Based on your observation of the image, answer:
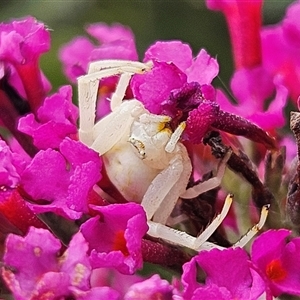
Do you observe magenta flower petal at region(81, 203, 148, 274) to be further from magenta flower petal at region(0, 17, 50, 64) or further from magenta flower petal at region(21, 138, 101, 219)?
magenta flower petal at region(0, 17, 50, 64)

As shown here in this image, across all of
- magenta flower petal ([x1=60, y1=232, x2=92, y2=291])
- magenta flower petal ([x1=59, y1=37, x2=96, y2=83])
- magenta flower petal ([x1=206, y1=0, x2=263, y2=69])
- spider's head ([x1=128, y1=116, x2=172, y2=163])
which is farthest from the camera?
magenta flower petal ([x1=59, y1=37, x2=96, y2=83])

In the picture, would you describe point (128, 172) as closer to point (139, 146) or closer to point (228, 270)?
point (139, 146)

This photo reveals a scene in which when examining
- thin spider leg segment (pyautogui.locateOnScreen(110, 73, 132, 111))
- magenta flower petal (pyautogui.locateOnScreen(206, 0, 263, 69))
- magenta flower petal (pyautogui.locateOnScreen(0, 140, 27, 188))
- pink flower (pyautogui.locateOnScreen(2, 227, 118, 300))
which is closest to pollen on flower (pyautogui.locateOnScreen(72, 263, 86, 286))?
pink flower (pyautogui.locateOnScreen(2, 227, 118, 300))

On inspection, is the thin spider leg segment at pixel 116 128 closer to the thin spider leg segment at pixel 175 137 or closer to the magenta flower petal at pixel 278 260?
the thin spider leg segment at pixel 175 137

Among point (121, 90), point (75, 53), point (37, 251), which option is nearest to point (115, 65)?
point (121, 90)

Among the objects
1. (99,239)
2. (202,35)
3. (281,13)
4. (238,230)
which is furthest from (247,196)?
(202,35)

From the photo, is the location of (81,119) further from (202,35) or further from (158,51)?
(202,35)
